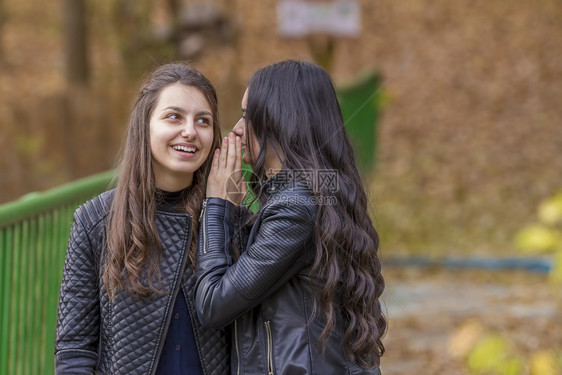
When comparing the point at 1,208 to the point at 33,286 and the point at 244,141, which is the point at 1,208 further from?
the point at 244,141

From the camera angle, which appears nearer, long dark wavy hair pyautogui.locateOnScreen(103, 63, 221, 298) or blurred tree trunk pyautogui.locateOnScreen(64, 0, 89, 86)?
long dark wavy hair pyautogui.locateOnScreen(103, 63, 221, 298)

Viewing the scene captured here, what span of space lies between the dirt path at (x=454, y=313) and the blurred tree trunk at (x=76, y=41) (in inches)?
285

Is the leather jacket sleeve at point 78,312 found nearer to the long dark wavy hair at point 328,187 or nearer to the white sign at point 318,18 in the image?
the long dark wavy hair at point 328,187

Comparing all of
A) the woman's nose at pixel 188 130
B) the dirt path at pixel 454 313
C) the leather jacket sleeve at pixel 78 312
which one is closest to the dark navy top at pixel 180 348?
A: the leather jacket sleeve at pixel 78 312

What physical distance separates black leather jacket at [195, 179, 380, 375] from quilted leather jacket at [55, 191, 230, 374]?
100 mm

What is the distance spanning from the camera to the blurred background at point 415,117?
6.83 metres

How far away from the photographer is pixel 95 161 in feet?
32.9

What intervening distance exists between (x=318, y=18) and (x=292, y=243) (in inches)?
320

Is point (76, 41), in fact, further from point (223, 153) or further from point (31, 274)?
point (223, 153)

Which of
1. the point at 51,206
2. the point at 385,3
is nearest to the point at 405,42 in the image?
the point at 385,3

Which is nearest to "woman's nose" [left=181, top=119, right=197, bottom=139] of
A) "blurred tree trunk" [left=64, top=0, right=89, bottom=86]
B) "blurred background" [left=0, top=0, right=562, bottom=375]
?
"blurred background" [left=0, top=0, right=562, bottom=375]

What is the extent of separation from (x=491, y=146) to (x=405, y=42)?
570 centimetres

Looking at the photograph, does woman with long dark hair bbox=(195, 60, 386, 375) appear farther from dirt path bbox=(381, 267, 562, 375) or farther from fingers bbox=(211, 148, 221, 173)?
dirt path bbox=(381, 267, 562, 375)

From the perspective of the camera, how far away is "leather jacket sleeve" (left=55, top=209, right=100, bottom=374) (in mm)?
2488
